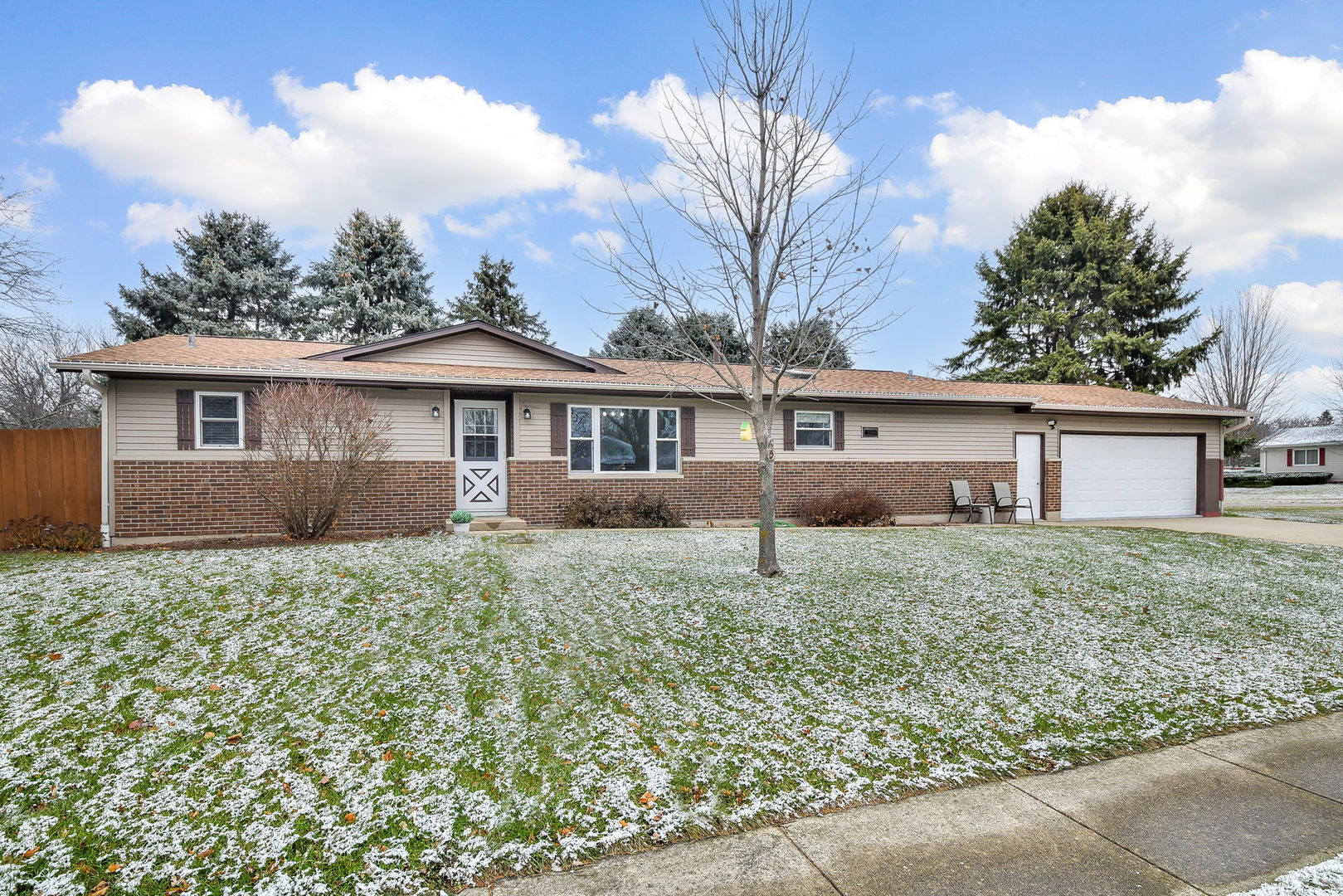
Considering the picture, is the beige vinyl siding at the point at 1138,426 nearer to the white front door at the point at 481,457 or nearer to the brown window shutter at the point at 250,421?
the white front door at the point at 481,457

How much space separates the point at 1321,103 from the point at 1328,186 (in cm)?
709

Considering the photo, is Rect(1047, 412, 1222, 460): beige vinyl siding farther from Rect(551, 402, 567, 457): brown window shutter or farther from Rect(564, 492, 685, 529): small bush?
Rect(551, 402, 567, 457): brown window shutter

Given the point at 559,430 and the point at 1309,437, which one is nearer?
the point at 559,430

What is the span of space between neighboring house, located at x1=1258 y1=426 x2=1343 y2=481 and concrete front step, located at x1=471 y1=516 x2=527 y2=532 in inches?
1699

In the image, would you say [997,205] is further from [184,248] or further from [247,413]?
[184,248]

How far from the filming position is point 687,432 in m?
12.5

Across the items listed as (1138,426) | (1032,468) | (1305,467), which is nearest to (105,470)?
(1032,468)

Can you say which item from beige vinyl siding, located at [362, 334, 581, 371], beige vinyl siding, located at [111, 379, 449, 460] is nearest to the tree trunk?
beige vinyl siding, located at [362, 334, 581, 371]

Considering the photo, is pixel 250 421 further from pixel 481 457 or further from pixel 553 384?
pixel 553 384

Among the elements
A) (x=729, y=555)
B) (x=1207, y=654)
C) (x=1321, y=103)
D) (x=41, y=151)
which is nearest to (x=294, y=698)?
(x=729, y=555)

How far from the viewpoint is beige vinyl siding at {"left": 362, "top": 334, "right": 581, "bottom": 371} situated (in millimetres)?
12375

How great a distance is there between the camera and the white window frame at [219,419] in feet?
33.3

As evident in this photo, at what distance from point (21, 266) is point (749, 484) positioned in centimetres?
1632

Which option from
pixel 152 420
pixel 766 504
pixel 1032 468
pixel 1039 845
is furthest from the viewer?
pixel 1032 468
